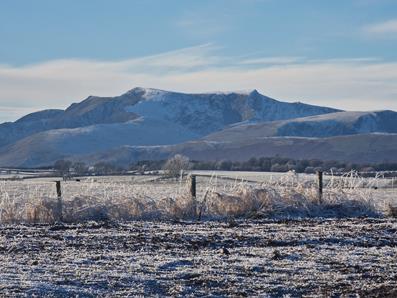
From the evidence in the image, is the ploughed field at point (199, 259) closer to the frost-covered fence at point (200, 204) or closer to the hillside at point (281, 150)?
the frost-covered fence at point (200, 204)

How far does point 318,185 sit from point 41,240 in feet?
36.7

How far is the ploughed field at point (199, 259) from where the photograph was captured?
36.0 ft

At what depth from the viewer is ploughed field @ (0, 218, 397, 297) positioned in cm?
1098

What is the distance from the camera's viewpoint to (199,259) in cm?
1369

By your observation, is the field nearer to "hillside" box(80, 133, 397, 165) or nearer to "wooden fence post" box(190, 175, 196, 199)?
"wooden fence post" box(190, 175, 196, 199)

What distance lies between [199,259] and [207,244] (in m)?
2.24

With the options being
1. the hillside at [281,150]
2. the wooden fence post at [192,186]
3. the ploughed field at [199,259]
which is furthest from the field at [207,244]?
the hillside at [281,150]

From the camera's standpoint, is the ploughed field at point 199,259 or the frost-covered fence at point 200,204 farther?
the frost-covered fence at point 200,204

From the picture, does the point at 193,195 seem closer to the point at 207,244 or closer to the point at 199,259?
the point at 207,244

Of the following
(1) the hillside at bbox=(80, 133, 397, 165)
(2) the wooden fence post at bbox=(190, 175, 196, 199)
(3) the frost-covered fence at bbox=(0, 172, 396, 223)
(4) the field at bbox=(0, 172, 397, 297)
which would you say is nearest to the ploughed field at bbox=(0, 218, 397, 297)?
(4) the field at bbox=(0, 172, 397, 297)

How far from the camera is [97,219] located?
2255cm

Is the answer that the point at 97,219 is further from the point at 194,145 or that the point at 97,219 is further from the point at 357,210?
the point at 194,145

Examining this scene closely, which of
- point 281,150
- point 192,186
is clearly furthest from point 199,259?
point 281,150

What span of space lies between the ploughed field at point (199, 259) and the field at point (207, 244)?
2 centimetres
